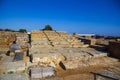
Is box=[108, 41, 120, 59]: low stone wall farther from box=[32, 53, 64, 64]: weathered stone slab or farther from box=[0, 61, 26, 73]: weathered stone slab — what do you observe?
box=[0, 61, 26, 73]: weathered stone slab

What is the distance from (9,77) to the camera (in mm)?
5508

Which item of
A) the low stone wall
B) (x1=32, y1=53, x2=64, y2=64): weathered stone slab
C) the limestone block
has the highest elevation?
the low stone wall

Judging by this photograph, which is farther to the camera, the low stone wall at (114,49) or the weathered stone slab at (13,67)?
the low stone wall at (114,49)

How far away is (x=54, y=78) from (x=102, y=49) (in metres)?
5.16

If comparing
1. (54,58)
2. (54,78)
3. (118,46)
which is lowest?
(54,78)

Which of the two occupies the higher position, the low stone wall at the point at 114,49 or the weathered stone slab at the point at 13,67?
the low stone wall at the point at 114,49

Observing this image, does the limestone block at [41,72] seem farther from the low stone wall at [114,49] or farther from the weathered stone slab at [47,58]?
the low stone wall at [114,49]

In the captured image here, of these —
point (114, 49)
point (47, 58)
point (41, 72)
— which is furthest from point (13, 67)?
point (114, 49)

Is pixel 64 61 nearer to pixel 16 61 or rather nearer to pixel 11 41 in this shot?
pixel 16 61

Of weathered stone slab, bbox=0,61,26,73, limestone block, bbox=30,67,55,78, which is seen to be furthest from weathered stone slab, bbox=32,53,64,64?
limestone block, bbox=30,67,55,78

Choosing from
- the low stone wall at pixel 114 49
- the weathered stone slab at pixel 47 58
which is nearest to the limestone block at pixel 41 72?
the weathered stone slab at pixel 47 58

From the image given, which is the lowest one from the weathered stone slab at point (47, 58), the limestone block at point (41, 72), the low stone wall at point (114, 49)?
the limestone block at point (41, 72)

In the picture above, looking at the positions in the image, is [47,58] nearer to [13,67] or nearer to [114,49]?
[13,67]

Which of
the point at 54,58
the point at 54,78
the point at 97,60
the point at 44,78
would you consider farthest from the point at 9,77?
the point at 97,60
